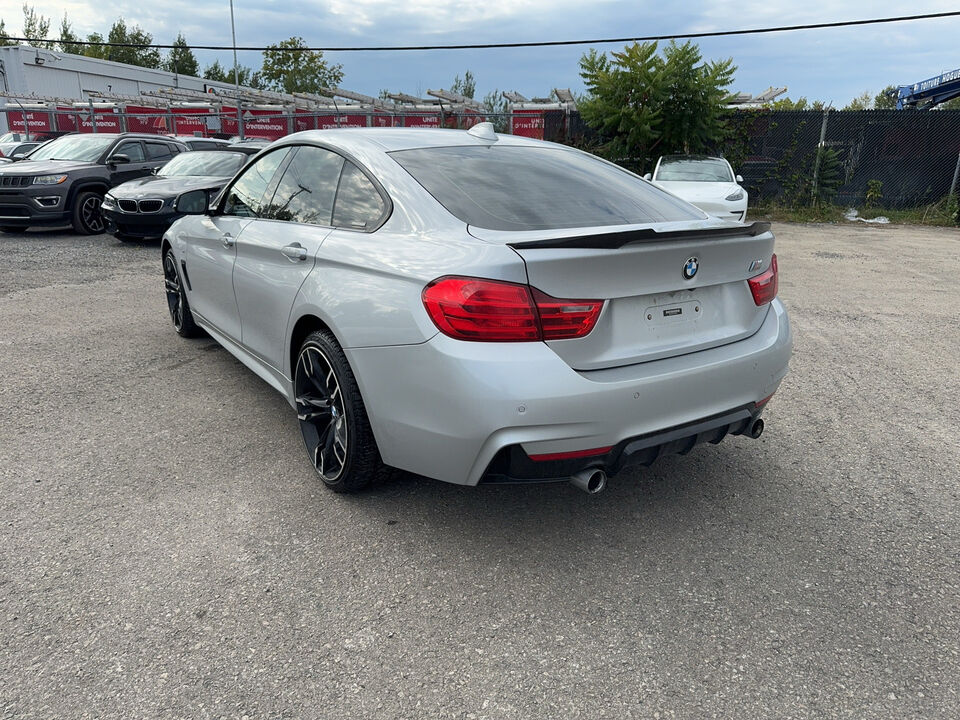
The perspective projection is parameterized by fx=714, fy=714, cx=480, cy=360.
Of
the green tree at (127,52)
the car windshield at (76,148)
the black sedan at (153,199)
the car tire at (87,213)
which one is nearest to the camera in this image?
the black sedan at (153,199)

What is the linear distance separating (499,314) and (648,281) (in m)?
0.59

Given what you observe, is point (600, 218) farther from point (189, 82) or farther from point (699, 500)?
point (189, 82)

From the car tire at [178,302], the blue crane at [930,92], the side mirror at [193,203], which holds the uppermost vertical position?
the blue crane at [930,92]

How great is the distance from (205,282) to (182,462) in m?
1.51

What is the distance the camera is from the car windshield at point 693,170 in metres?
12.6

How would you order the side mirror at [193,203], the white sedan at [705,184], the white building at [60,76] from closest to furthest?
the side mirror at [193,203], the white sedan at [705,184], the white building at [60,76]

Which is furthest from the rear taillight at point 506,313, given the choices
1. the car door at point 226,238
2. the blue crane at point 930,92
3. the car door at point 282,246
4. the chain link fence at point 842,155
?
the blue crane at point 930,92

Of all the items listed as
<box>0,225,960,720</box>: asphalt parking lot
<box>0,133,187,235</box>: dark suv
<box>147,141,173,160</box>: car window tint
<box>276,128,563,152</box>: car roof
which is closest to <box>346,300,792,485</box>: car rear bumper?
<box>0,225,960,720</box>: asphalt parking lot

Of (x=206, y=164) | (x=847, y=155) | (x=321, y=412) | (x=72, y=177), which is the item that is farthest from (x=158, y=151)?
(x=847, y=155)

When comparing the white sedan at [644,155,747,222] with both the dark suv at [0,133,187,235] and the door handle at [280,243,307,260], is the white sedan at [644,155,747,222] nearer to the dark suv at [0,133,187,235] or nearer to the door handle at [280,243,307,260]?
the door handle at [280,243,307,260]

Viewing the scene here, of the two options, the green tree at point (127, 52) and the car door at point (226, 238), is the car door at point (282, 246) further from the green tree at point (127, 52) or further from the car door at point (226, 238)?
the green tree at point (127, 52)

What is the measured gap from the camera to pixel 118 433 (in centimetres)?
384

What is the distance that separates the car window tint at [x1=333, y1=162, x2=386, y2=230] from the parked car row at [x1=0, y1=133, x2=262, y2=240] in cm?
747

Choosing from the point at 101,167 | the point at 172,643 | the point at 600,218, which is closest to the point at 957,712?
the point at 600,218
